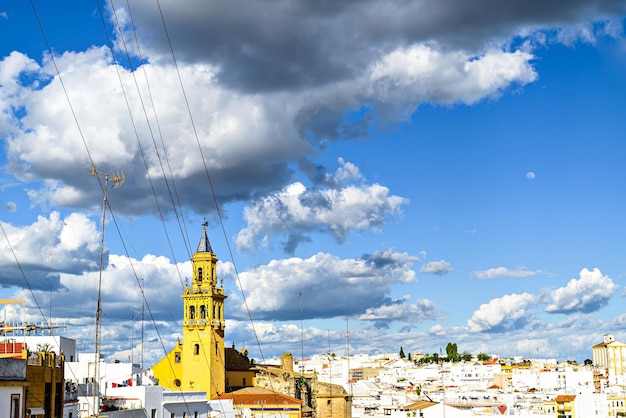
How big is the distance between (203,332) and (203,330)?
0.64 ft

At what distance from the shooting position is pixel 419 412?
99188mm

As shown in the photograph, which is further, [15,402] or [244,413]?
[244,413]

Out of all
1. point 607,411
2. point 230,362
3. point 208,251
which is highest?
point 208,251

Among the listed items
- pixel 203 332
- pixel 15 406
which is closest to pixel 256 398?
pixel 203 332

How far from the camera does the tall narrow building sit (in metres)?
82.3

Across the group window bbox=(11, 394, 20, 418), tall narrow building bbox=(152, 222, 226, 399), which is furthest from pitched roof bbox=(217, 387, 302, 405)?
window bbox=(11, 394, 20, 418)

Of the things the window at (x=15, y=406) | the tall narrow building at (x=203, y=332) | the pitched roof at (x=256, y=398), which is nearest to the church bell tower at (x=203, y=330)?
the tall narrow building at (x=203, y=332)

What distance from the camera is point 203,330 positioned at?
272 ft

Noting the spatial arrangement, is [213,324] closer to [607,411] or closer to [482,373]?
[607,411]

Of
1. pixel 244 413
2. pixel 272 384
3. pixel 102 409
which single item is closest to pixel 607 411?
pixel 272 384

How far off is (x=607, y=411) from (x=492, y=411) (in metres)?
17.1

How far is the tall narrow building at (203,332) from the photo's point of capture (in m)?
82.3

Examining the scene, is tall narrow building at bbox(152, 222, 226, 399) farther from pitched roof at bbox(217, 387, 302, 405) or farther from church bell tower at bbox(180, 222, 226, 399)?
pitched roof at bbox(217, 387, 302, 405)

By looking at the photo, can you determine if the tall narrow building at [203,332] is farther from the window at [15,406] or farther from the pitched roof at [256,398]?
the window at [15,406]
